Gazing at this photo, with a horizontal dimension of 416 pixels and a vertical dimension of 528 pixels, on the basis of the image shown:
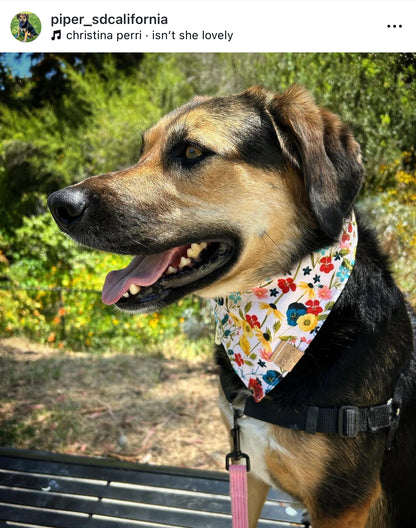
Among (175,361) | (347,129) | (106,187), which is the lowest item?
(175,361)

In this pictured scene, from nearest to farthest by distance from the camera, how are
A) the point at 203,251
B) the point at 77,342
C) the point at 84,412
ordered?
the point at 203,251, the point at 84,412, the point at 77,342

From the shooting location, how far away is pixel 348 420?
1586 millimetres

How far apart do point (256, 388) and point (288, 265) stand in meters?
0.43

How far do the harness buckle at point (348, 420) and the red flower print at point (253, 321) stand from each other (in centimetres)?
40

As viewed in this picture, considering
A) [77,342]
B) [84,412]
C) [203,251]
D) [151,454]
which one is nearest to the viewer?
[203,251]

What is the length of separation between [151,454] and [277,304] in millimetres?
2186

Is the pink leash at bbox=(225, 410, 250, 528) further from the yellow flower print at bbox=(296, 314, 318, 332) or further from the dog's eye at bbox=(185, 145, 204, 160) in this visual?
the dog's eye at bbox=(185, 145, 204, 160)

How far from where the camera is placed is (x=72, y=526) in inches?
95.4

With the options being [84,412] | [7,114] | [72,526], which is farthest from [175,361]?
[7,114]

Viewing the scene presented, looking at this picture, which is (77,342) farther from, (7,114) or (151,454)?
(7,114)

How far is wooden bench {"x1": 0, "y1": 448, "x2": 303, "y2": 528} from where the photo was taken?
8.05 feet

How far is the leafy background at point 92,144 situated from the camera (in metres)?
4.22
